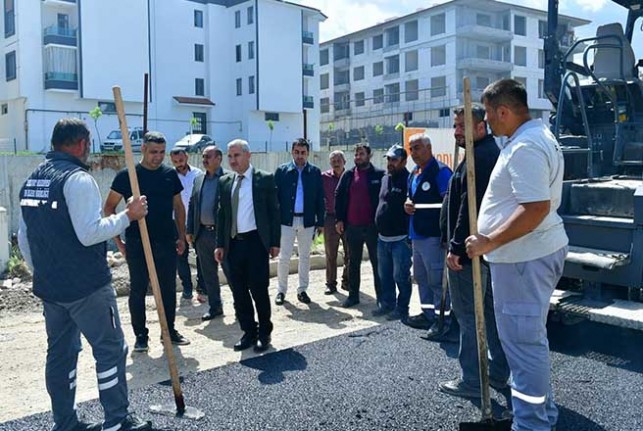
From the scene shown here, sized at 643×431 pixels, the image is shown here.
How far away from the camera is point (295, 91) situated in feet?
157

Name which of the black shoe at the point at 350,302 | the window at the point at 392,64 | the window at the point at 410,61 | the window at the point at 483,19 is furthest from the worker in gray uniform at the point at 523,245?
the window at the point at 392,64

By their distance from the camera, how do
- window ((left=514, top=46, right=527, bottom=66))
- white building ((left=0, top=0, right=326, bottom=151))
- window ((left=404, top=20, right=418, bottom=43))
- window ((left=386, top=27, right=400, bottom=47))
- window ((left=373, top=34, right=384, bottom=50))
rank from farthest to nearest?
1. window ((left=373, top=34, right=384, bottom=50))
2. window ((left=386, top=27, right=400, bottom=47))
3. window ((left=404, top=20, right=418, bottom=43))
4. window ((left=514, top=46, right=527, bottom=66))
5. white building ((left=0, top=0, right=326, bottom=151))

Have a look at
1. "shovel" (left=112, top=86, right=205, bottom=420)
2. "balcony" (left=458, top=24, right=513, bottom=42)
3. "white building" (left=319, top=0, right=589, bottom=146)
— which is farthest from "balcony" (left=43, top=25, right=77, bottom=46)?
"shovel" (left=112, top=86, right=205, bottom=420)

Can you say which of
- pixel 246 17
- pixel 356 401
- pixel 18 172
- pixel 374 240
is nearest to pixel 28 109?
pixel 246 17

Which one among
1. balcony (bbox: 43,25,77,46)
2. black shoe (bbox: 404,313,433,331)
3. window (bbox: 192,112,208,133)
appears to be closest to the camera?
black shoe (bbox: 404,313,433,331)

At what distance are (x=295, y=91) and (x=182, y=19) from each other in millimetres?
9879

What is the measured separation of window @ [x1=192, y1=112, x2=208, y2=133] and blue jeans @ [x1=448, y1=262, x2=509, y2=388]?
41.2 metres

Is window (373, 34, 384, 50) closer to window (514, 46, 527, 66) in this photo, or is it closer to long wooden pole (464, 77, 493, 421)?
window (514, 46, 527, 66)

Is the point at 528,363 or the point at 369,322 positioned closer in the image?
the point at 528,363

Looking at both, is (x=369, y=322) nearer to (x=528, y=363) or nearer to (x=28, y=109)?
(x=528, y=363)

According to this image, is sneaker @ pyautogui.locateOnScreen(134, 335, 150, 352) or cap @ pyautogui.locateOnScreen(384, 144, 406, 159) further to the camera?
cap @ pyautogui.locateOnScreen(384, 144, 406, 159)

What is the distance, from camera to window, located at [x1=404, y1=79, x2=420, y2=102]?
177 feet

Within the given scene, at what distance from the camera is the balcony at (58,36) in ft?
125

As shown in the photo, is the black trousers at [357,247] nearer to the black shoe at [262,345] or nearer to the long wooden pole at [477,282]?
the black shoe at [262,345]
